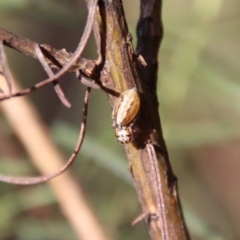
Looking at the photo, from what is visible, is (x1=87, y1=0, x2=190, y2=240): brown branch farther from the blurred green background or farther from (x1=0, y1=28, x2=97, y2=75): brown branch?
the blurred green background

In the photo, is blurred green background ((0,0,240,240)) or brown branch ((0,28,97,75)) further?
blurred green background ((0,0,240,240))

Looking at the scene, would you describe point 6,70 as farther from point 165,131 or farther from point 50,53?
point 165,131

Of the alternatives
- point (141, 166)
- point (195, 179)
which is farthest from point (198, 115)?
point (141, 166)

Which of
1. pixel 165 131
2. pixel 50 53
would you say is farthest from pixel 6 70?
pixel 165 131

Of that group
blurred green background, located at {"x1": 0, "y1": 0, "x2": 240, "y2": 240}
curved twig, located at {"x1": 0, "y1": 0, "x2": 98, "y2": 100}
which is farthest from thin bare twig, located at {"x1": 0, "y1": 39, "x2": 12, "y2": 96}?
blurred green background, located at {"x1": 0, "y1": 0, "x2": 240, "y2": 240}

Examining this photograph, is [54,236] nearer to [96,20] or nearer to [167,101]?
[167,101]
